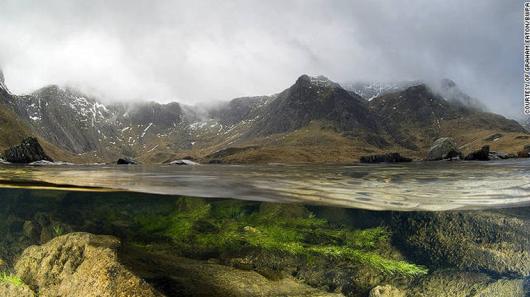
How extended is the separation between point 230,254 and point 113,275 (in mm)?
4238

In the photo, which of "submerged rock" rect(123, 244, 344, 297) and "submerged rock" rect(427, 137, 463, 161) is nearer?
"submerged rock" rect(123, 244, 344, 297)

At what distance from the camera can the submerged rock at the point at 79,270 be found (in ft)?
20.7

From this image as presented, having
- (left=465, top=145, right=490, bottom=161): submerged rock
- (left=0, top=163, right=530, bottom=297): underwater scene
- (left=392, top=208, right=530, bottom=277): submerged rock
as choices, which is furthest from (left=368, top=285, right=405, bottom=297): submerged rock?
(left=465, top=145, right=490, bottom=161): submerged rock

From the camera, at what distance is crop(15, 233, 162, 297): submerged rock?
630cm

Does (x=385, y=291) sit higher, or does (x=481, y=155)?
(x=481, y=155)

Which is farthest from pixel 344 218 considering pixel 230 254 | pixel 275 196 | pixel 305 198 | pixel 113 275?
pixel 113 275

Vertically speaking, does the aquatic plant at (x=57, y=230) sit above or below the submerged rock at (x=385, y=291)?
above

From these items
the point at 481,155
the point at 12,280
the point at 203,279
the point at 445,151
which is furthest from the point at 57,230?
the point at 445,151

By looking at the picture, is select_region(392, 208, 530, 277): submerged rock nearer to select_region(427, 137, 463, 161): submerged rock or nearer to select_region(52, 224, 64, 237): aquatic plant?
select_region(52, 224, 64, 237): aquatic plant

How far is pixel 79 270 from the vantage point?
23.3ft

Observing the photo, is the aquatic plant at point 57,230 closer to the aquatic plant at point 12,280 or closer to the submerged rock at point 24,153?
the aquatic plant at point 12,280

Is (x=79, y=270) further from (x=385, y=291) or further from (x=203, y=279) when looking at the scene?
(x=385, y=291)

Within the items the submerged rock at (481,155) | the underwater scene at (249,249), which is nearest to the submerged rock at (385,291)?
the underwater scene at (249,249)

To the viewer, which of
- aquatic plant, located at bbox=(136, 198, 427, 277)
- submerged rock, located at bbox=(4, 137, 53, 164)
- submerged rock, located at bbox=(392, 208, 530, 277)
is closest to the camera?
aquatic plant, located at bbox=(136, 198, 427, 277)
